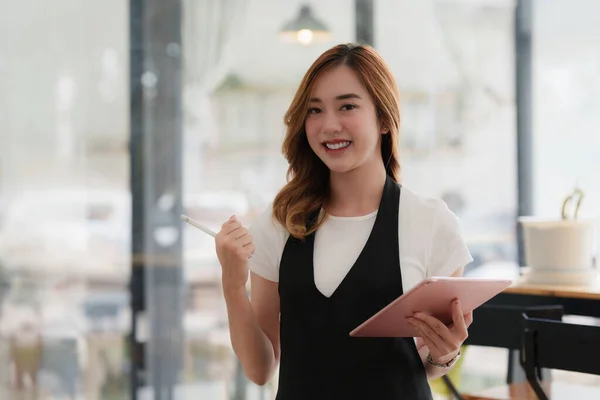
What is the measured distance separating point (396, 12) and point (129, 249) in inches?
71.7

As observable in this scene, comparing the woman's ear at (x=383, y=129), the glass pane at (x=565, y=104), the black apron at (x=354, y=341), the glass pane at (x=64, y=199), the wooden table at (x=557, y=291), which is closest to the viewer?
the black apron at (x=354, y=341)

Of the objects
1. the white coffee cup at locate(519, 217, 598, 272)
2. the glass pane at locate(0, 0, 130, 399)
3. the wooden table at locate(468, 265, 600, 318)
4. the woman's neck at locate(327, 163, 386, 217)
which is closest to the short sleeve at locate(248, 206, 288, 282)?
the woman's neck at locate(327, 163, 386, 217)

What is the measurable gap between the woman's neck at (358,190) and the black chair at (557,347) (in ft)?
2.54

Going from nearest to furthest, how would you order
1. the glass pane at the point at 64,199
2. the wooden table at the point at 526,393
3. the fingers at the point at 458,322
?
the fingers at the point at 458,322
the wooden table at the point at 526,393
the glass pane at the point at 64,199

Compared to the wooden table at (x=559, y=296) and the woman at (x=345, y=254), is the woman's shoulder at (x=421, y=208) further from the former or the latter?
the wooden table at (x=559, y=296)

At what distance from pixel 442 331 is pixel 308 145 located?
50cm

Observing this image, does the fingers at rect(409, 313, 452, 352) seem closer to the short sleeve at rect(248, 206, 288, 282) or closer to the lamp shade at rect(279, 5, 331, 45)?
the short sleeve at rect(248, 206, 288, 282)

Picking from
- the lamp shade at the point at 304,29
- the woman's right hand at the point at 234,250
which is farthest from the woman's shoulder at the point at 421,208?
the lamp shade at the point at 304,29

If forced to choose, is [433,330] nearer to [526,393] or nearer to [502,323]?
[502,323]

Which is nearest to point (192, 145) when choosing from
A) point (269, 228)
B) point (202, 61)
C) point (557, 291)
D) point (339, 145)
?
point (202, 61)

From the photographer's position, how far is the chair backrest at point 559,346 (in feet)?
7.40

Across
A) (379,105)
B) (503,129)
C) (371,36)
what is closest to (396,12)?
(371,36)

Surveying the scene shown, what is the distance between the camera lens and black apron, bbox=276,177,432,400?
5.61 feet

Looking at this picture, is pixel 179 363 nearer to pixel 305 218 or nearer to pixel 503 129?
pixel 503 129
